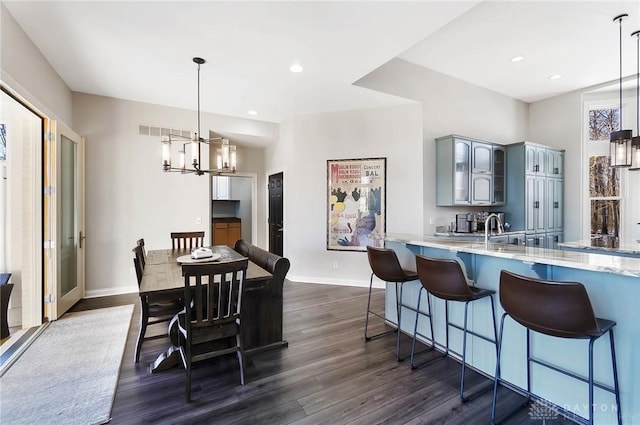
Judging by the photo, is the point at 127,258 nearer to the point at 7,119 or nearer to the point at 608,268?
the point at 7,119

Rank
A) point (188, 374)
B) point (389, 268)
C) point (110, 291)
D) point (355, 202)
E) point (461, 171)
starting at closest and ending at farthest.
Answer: point (188, 374) < point (389, 268) < point (110, 291) < point (461, 171) < point (355, 202)

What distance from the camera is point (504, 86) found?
16.5ft

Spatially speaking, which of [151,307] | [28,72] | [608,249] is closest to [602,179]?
[608,249]

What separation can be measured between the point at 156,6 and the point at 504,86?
5361 mm

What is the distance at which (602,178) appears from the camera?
5.04m

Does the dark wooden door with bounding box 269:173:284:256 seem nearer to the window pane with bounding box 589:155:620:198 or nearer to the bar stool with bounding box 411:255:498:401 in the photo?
the bar stool with bounding box 411:255:498:401

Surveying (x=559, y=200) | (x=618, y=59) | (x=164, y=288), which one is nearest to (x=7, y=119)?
(x=164, y=288)

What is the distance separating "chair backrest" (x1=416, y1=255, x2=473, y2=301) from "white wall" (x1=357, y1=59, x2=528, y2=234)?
2423mm

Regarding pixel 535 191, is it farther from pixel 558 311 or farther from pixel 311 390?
pixel 311 390

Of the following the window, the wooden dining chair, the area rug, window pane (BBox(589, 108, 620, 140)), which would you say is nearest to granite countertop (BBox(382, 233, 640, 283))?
the area rug

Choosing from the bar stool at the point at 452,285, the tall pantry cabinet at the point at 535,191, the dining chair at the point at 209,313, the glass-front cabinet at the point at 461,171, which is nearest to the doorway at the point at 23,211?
the dining chair at the point at 209,313

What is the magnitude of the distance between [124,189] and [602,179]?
8042 millimetres

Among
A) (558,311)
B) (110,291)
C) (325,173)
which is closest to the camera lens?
(558,311)

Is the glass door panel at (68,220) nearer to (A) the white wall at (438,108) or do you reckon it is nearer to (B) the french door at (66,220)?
(B) the french door at (66,220)
